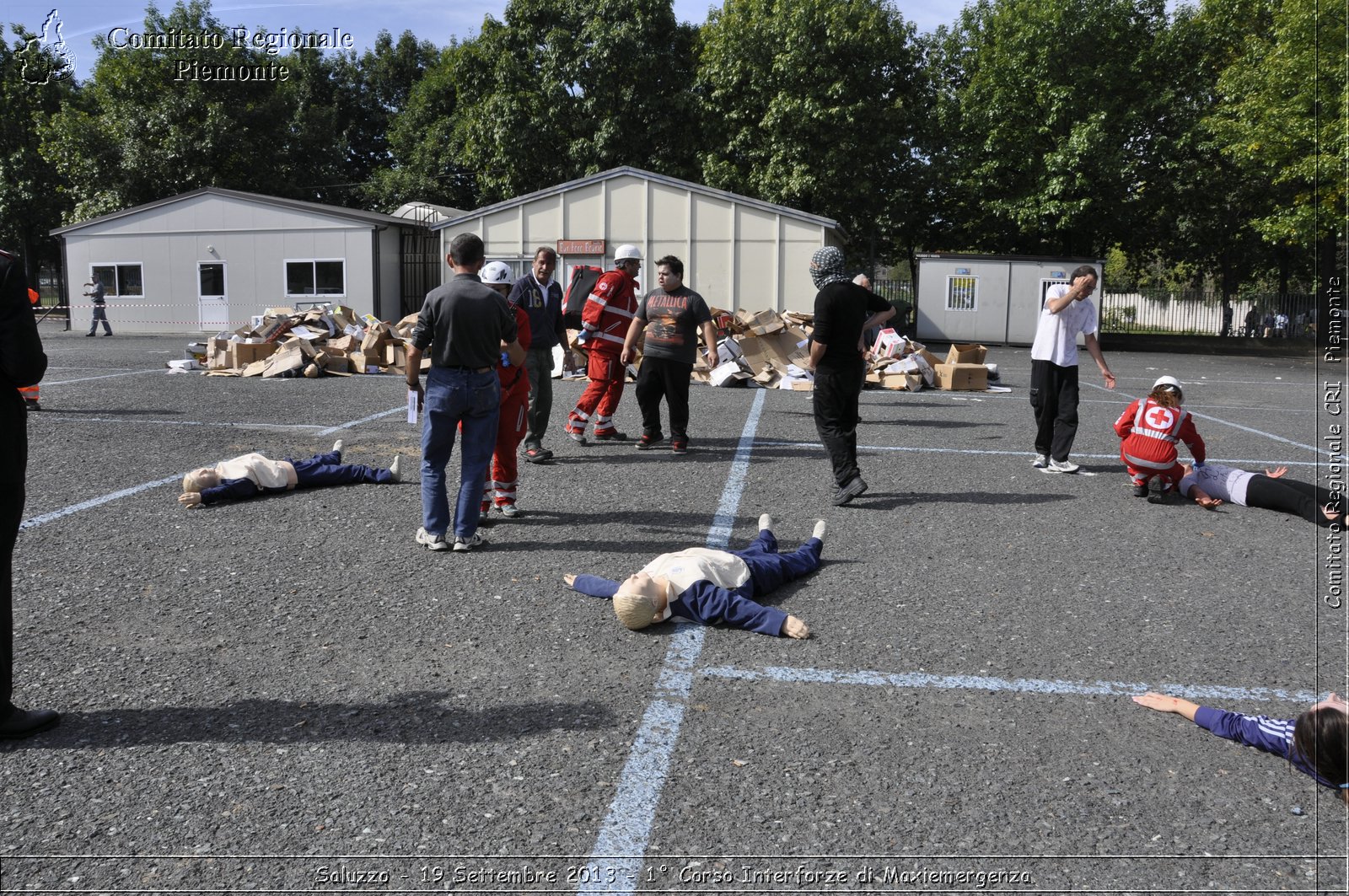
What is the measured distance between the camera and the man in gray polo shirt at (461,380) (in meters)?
5.89

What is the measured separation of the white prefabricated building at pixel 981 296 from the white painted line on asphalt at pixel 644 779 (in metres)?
27.5

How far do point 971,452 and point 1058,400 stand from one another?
4.67 ft

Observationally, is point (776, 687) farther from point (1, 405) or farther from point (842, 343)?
point (842, 343)

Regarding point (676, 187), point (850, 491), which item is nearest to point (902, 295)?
point (676, 187)

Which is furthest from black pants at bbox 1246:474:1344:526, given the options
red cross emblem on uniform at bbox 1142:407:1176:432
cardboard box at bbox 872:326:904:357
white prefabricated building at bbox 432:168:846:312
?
white prefabricated building at bbox 432:168:846:312

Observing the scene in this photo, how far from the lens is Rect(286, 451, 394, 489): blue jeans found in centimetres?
757

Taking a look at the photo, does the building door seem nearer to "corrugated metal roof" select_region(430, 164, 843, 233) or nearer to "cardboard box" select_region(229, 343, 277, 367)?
"corrugated metal roof" select_region(430, 164, 843, 233)

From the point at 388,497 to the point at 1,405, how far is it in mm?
3964

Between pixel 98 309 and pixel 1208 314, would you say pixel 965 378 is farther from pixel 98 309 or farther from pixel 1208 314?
pixel 1208 314

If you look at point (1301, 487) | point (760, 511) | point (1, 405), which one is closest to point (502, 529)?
point (760, 511)

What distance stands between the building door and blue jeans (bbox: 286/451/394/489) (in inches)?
1005

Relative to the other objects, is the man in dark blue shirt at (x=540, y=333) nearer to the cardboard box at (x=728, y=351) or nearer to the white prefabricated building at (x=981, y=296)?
the cardboard box at (x=728, y=351)

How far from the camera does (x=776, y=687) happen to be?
4.02m

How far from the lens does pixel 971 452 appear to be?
10.1m
